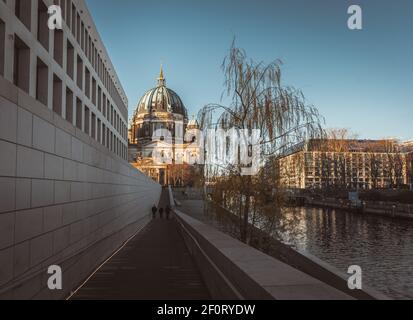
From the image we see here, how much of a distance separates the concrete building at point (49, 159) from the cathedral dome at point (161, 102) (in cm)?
13047

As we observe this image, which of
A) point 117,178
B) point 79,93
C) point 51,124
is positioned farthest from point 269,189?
point 117,178

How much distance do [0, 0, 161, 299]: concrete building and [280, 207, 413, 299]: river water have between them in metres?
6.52

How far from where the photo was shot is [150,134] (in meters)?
146

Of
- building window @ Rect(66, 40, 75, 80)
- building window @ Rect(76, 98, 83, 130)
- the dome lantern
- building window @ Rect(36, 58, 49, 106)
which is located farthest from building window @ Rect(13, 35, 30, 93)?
the dome lantern

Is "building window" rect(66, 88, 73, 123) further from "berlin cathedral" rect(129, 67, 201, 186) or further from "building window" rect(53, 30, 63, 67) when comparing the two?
"berlin cathedral" rect(129, 67, 201, 186)

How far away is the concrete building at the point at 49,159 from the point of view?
7.45 metres

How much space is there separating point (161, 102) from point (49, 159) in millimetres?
143659

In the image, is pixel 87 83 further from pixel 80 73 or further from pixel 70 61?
pixel 70 61

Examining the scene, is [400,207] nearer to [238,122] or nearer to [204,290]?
[238,122]

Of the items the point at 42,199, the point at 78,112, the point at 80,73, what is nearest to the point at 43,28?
the point at 80,73

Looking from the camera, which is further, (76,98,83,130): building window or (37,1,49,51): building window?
(76,98,83,130): building window

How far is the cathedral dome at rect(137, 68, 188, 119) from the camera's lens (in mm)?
150750

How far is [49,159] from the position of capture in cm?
955

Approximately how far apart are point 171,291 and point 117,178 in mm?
13778
